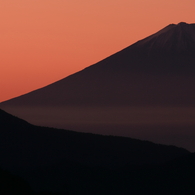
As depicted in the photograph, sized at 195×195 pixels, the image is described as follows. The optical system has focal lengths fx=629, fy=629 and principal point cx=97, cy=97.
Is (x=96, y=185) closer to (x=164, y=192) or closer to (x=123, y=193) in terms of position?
(x=123, y=193)

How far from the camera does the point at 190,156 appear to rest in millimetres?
64938

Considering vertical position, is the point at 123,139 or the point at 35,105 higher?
the point at 35,105

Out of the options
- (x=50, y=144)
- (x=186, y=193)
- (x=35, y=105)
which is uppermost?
(x=35, y=105)

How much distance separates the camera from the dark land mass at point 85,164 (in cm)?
5728

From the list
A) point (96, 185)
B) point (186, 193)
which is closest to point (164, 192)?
point (186, 193)

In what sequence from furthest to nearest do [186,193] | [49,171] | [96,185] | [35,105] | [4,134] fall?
[35,105] → [4,134] → [49,171] → [96,185] → [186,193]

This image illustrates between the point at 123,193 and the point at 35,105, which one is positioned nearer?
the point at 123,193

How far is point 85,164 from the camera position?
252ft

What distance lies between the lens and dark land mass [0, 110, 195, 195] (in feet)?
188

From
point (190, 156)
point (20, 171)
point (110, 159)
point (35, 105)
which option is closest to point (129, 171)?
point (190, 156)

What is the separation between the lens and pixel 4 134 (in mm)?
83812

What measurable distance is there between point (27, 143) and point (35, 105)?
111499 millimetres

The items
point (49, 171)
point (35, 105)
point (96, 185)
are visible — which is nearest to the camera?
point (96, 185)

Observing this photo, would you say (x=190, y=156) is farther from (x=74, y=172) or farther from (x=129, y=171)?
(x=74, y=172)
